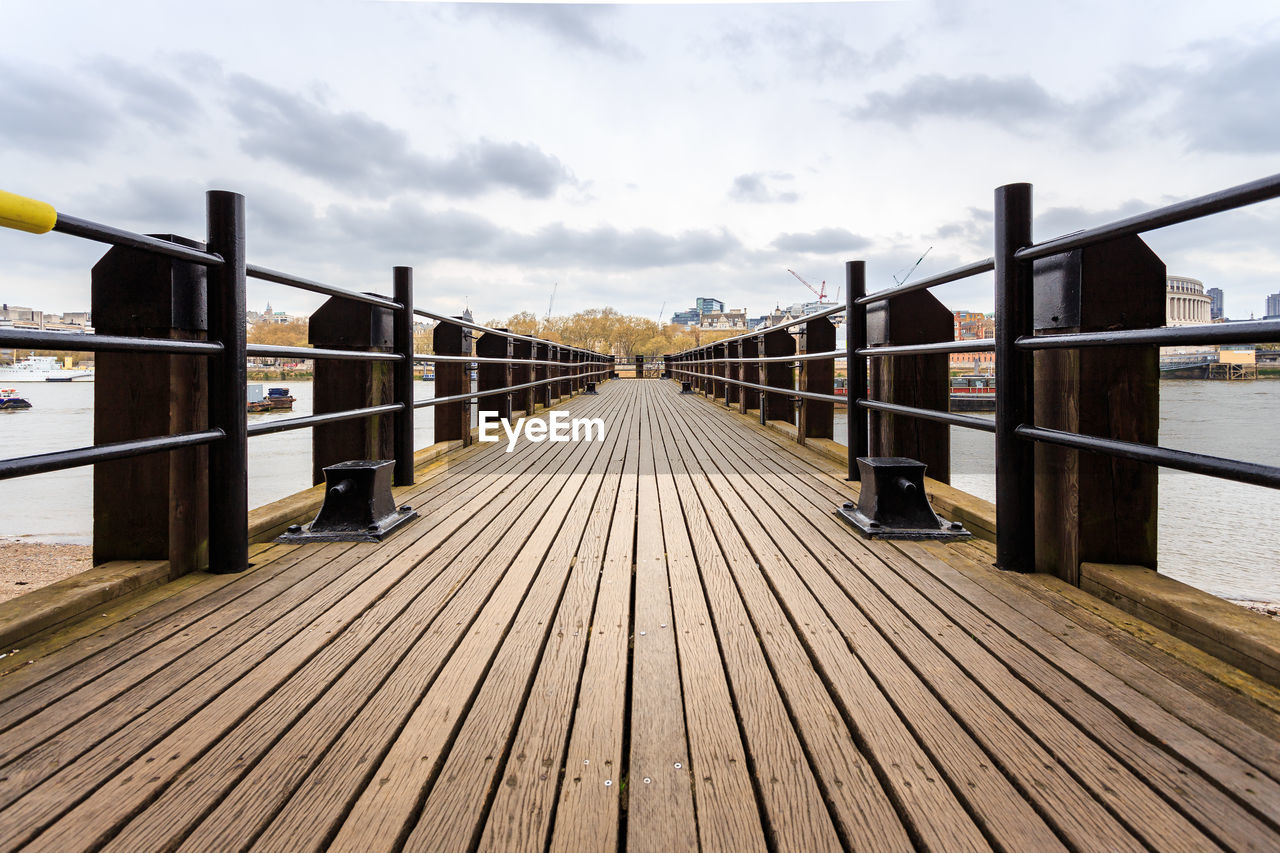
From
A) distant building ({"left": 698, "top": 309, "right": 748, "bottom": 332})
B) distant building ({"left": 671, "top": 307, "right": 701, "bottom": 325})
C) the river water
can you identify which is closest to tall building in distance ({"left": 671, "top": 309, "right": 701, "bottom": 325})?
distant building ({"left": 671, "top": 307, "right": 701, "bottom": 325})

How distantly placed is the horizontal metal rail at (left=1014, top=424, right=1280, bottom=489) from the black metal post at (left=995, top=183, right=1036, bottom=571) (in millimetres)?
71

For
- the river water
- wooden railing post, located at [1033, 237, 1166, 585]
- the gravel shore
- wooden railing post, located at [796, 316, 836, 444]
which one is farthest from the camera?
the river water

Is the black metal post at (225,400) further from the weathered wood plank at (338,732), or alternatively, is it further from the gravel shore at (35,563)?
the gravel shore at (35,563)

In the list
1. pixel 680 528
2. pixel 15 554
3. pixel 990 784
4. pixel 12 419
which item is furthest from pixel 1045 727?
pixel 12 419

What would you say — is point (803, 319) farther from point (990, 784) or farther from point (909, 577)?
point (990, 784)

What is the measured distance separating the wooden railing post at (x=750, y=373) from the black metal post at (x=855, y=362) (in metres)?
2.64

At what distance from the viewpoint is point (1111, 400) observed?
60.1 inches

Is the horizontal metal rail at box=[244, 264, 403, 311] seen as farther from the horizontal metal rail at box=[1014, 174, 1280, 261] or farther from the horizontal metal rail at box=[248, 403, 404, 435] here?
the horizontal metal rail at box=[1014, 174, 1280, 261]

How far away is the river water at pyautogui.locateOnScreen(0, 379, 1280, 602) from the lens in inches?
736

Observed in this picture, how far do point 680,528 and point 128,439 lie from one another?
160cm

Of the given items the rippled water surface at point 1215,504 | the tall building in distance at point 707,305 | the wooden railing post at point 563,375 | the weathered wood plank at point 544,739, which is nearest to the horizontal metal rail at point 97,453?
the weathered wood plank at point 544,739

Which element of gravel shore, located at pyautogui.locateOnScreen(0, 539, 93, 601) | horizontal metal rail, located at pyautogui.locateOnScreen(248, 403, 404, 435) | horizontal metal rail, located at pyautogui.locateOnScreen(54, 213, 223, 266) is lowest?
gravel shore, located at pyautogui.locateOnScreen(0, 539, 93, 601)

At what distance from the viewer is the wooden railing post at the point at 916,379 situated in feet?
8.23

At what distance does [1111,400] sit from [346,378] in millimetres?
2573
